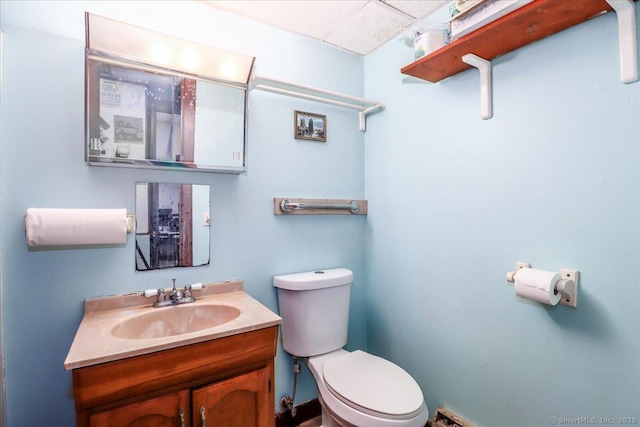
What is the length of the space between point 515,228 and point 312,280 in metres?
0.92

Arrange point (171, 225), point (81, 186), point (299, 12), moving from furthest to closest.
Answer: point (299, 12)
point (171, 225)
point (81, 186)

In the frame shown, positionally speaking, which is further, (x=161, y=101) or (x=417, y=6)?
(x=417, y=6)

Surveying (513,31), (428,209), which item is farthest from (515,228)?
(513,31)

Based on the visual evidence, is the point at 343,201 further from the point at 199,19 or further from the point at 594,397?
Result: the point at 594,397

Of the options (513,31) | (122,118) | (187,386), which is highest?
(513,31)

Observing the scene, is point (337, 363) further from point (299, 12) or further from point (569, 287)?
point (299, 12)

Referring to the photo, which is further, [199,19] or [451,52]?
[199,19]

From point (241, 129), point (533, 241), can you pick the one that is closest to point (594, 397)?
point (533, 241)

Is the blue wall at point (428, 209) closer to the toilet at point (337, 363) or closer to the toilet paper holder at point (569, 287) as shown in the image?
the toilet paper holder at point (569, 287)

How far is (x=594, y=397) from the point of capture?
3.41 ft

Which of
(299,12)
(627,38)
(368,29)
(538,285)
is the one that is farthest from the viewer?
(368,29)

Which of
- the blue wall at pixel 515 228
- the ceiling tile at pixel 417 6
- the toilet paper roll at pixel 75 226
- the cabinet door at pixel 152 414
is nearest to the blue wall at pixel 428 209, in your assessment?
the blue wall at pixel 515 228

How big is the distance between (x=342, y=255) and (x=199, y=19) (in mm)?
1432

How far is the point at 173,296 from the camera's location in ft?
4.35
